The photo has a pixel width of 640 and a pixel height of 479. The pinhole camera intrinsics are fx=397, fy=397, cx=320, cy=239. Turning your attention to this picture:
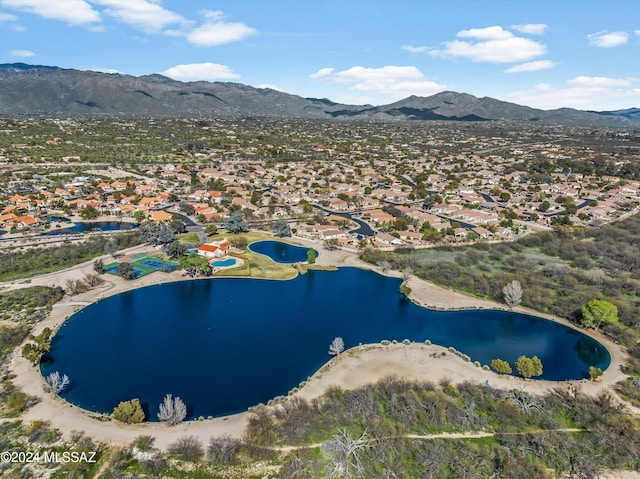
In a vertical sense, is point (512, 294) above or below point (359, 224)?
below

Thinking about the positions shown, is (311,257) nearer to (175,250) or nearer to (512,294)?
(175,250)

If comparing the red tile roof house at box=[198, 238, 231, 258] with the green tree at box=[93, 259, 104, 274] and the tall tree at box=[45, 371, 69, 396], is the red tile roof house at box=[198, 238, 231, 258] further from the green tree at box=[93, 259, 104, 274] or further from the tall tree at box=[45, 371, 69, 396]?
the tall tree at box=[45, 371, 69, 396]

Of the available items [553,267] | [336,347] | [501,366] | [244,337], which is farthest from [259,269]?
[553,267]

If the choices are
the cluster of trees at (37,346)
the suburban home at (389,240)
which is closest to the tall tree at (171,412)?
the cluster of trees at (37,346)

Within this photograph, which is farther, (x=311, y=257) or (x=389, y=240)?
(x=389, y=240)

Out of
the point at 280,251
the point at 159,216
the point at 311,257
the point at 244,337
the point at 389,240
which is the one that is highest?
the point at 159,216

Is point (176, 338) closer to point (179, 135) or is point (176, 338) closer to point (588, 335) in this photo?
point (588, 335)

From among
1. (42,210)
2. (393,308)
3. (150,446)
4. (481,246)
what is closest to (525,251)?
(481,246)
